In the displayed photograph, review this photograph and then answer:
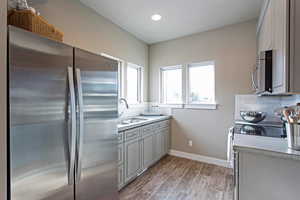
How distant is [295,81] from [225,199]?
1.84 m

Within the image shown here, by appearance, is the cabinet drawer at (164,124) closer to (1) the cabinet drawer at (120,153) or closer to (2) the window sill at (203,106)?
(2) the window sill at (203,106)

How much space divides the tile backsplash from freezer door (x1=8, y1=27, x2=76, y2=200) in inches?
112

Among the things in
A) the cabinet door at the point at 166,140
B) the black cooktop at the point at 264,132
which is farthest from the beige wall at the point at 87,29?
the black cooktop at the point at 264,132

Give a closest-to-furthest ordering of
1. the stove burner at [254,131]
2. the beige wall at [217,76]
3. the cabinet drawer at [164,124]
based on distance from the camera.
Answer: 1. the stove burner at [254,131]
2. the beige wall at [217,76]
3. the cabinet drawer at [164,124]

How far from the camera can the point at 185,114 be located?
3.54 meters

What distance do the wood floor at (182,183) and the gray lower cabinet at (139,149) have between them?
0.51 feet

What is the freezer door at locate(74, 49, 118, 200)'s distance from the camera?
1.31m

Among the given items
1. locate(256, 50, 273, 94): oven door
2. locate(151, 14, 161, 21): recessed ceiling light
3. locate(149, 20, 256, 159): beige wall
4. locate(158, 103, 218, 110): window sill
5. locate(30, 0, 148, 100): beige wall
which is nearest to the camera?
locate(256, 50, 273, 94): oven door

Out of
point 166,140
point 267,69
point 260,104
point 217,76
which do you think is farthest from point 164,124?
point 267,69

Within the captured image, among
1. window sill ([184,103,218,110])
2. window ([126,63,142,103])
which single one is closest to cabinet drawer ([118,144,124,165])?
window ([126,63,142,103])

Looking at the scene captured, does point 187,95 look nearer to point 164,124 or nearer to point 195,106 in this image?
point 195,106

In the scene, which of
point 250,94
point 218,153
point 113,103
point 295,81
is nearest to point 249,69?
point 250,94

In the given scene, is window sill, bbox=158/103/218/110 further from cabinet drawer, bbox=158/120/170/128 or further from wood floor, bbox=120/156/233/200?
wood floor, bbox=120/156/233/200

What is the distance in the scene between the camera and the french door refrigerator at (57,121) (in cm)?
94
